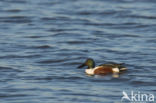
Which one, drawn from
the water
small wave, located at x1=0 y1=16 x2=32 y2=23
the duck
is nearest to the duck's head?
the duck

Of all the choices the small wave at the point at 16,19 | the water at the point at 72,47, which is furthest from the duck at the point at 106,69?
the small wave at the point at 16,19

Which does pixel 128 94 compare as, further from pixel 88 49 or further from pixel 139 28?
pixel 139 28

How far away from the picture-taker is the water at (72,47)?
13.1 meters

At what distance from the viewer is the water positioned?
1307cm

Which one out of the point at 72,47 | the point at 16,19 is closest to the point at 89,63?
the point at 72,47

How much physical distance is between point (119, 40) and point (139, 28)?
8.45ft

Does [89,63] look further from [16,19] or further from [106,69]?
[16,19]

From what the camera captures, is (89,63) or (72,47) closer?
(89,63)

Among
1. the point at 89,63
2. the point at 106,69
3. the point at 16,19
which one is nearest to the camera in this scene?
the point at 106,69

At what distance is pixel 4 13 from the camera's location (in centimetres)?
2509

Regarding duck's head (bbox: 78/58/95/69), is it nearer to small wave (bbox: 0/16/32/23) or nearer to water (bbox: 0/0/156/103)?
water (bbox: 0/0/156/103)

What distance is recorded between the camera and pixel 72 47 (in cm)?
1845

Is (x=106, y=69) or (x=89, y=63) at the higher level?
(x=89, y=63)

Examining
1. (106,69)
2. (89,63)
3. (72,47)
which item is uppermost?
(72,47)
